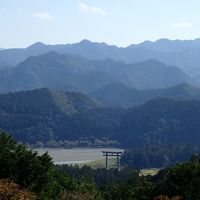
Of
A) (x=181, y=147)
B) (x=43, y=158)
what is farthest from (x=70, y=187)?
(x=181, y=147)

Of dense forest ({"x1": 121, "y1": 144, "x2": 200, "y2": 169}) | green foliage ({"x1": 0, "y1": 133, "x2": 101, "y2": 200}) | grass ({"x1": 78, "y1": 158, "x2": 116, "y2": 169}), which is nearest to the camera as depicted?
green foliage ({"x1": 0, "y1": 133, "x2": 101, "y2": 200})

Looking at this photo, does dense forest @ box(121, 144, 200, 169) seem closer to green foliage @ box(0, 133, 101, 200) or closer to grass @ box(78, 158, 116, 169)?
grass @ box(78, 158, 116, 169)

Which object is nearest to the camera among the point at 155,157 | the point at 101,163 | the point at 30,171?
the point at 30,171

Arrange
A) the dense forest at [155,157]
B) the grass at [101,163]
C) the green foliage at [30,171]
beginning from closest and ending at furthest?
the green foliage at [30,171]
the grass at [101,163]
the dense forest at [155,157]

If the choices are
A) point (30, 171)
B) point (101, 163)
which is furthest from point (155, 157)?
point (30, 171)

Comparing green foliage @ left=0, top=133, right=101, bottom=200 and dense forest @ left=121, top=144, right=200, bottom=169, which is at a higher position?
dense forest @ left=121, top=144, right=200, bottom=169

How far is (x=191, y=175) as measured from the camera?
39656mm

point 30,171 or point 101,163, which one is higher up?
point 101,163

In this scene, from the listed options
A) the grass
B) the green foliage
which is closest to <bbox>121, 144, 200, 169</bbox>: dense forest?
the grass

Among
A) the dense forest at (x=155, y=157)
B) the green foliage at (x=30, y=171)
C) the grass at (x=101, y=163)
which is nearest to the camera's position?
the green foliage at (x=30, y=171)

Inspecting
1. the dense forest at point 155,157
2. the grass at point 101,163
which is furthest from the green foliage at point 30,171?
the dense forest at point 155,157

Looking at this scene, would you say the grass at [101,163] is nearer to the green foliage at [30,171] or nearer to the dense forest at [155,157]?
the dense forest at [155,157]

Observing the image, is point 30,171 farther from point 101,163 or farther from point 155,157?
point 155,157

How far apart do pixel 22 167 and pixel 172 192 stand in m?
10.9
